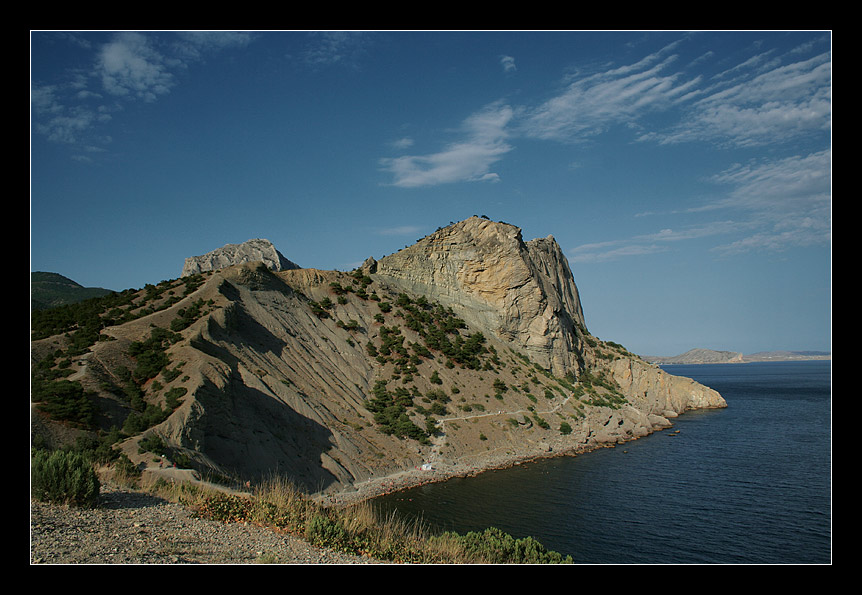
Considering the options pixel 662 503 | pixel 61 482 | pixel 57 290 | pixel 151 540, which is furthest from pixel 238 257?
pixel 151 540

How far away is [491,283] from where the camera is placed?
66.1 metres

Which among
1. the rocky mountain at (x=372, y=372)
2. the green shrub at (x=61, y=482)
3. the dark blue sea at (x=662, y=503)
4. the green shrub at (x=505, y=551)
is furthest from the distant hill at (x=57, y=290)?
the green shrub at (x=505, y=551)

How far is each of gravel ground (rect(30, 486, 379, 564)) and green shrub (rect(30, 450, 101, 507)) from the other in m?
0.22

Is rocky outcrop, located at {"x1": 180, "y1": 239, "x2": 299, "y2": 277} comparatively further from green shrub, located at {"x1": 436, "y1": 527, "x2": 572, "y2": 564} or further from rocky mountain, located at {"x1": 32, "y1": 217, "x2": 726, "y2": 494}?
green shrub, located at {"x1": 436, "y1": 527, "x2": 572, "y2": 564}

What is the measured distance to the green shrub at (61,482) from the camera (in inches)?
417

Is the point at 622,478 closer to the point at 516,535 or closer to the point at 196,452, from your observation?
the point at 516,535

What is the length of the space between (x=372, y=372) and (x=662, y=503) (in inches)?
1049

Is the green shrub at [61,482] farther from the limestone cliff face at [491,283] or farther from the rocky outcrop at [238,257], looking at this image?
the rocky outcrop at [238,257]

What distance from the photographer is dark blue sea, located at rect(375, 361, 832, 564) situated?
938 inches

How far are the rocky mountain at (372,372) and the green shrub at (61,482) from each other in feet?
29.5

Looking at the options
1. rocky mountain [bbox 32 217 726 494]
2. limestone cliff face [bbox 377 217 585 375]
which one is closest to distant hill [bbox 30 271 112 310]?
rocky mountain [bbox 32 217 726 494]

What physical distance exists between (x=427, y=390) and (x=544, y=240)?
54279mm

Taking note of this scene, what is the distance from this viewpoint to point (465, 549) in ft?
43.0

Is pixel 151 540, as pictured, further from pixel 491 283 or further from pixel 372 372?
pixel 491 283
